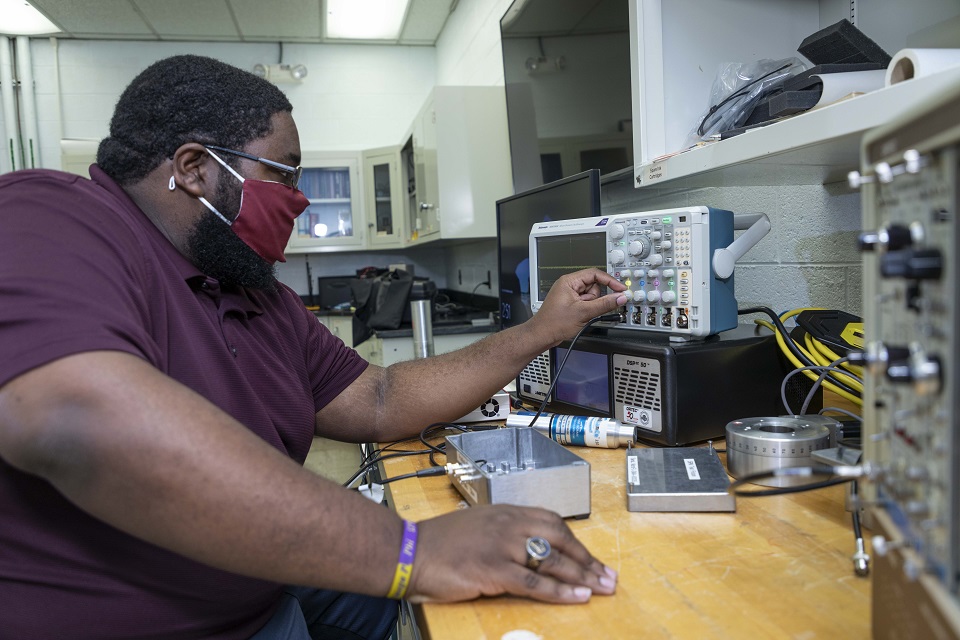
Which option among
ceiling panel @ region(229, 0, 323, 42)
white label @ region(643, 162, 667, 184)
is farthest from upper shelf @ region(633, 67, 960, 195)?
ceiling panel @ region(229, 0, 323, 42)

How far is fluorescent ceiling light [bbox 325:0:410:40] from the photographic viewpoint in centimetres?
439

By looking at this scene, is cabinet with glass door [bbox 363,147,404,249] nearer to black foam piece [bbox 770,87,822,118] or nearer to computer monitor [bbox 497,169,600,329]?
computer monitor [bbox 497,169,600,329]

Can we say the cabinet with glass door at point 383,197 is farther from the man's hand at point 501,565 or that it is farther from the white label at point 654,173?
the man's hand at point 501,565

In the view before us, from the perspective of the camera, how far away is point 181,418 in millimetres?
639

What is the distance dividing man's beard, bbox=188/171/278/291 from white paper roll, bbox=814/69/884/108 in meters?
0.90

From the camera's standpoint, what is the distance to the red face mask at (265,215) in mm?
1135

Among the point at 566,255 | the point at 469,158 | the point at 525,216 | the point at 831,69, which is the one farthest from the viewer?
the point at 469,158

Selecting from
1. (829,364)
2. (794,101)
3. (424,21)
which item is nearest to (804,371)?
(829,364)

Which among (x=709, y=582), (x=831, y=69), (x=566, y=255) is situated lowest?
(x=709, y=582)

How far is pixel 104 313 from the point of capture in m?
0.66

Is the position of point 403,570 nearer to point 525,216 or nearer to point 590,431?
point 590,431

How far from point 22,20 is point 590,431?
5.08m

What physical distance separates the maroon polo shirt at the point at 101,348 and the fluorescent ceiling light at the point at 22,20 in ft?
14.1

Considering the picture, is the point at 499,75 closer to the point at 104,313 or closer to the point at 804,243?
the point at 804,243
